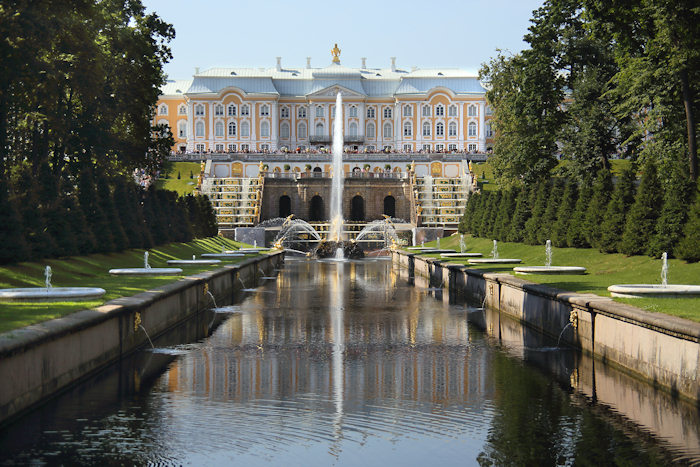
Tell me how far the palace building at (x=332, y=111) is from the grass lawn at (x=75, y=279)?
94.7m

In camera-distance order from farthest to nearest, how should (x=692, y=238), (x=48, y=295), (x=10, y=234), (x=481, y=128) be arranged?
1. (x=481, y=128)
2. (x=692, y=238)
3. (x=10, y=234)
4. (x=48, y=295)

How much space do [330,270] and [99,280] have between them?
2281cm

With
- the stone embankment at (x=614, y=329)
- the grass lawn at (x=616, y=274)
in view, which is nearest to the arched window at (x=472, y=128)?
the grass lawn at (x=616, y=274)

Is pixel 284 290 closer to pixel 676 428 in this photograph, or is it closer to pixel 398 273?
pixel 398 273

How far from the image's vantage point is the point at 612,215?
29.5 metres

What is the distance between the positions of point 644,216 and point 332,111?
108075 mm

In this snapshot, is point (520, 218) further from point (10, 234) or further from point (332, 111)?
point (332, 111)

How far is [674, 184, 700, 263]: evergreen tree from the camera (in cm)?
2313

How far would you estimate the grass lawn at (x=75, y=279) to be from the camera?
14000 mm

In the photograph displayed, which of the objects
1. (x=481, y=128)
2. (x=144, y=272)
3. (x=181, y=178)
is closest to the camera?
(x=144, y=272)

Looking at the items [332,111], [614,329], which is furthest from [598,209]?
[332,111]

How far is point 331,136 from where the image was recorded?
132500mm

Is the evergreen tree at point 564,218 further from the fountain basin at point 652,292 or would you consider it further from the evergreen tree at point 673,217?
the fountain basin at point 652,292

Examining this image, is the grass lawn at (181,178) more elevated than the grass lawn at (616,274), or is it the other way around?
the grass lawn at (181,178)
